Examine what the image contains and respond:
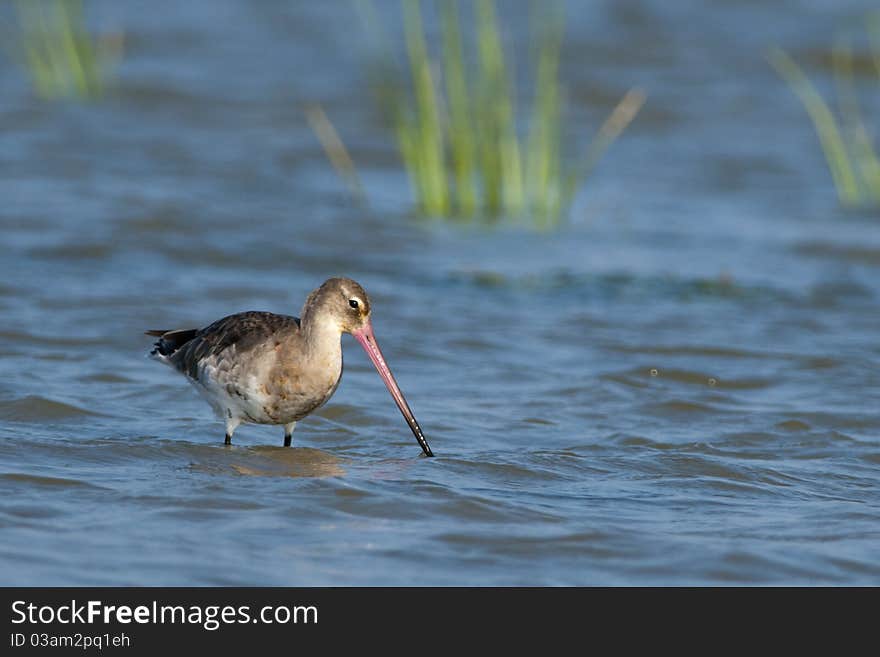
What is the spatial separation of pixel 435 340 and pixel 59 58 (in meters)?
5.94

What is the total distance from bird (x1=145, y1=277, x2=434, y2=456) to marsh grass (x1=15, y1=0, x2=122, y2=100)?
6.45 meters

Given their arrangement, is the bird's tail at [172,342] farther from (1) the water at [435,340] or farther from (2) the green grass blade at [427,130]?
(2) the green grass blade at [427,130]

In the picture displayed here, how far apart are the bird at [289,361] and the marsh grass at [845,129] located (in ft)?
15.8

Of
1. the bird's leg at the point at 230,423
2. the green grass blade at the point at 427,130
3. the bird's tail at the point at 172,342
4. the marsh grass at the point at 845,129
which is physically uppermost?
the marsh grass at the point at 845,129

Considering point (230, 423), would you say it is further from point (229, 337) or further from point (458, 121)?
point (458, 121)

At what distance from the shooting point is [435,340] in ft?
25.3

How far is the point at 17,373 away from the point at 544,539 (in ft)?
9.59

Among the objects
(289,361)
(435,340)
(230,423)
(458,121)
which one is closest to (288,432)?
(230,423)

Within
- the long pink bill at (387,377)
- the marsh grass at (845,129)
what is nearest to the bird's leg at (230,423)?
the long pink bill at (387,377)

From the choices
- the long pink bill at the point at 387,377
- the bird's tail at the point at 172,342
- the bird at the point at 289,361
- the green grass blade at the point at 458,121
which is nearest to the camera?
the bird at the point at 289,361

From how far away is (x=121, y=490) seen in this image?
16.6 feet

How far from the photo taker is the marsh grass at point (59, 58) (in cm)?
1180

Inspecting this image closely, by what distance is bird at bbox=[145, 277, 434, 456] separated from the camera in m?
5.51

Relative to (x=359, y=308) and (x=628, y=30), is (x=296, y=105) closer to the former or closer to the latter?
(x=628, y=30)
